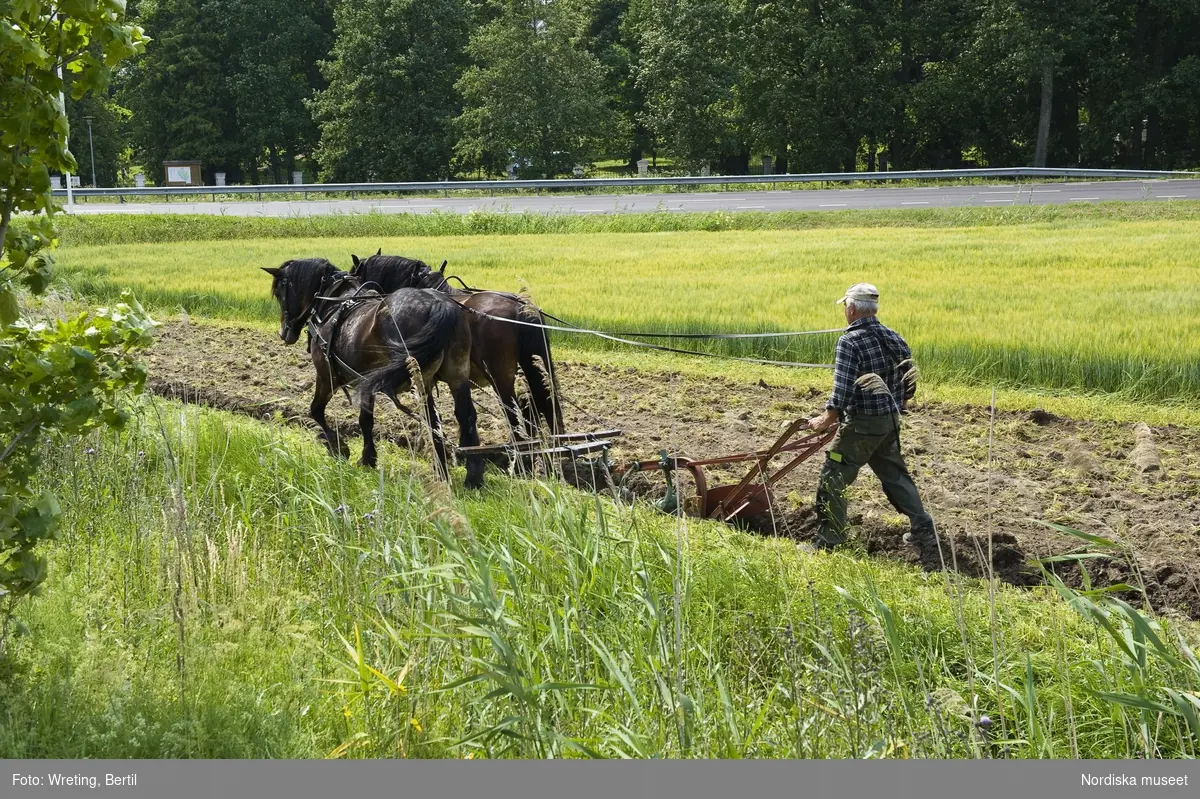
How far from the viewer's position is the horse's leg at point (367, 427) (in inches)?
302

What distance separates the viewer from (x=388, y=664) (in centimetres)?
400

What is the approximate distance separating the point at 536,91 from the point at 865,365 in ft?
142

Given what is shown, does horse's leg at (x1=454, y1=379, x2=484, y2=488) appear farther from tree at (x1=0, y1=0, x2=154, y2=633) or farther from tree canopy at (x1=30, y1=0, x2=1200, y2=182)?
tree canopy at (x1=30, y1=0, x2=1200, y2=182)

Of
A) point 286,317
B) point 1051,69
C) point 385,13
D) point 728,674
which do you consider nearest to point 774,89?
point 1051,69

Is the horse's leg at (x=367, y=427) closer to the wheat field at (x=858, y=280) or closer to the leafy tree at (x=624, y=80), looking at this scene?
the wheat field at (x=858, y=280)

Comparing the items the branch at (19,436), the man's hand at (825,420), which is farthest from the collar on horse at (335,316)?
the branch at (19,436)

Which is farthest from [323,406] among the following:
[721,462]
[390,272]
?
[721,462]

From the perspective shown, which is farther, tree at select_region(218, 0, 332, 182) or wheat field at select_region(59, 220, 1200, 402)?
tree at select_region(218, 0, 332, 182)

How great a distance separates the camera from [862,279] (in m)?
16.3

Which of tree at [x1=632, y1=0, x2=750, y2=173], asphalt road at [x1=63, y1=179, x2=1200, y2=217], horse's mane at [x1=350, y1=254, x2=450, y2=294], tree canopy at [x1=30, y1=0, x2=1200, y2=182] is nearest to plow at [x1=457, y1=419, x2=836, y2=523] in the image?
horse's mane at [x1=350, y1=254, x2=450, y2=294]

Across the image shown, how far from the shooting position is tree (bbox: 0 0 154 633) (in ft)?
11.3

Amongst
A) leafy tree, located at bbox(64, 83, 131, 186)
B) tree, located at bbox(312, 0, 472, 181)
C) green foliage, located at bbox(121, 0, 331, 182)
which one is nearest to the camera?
tree, located at bbox(312, 0, 472, 181)

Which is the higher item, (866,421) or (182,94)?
(182,94)

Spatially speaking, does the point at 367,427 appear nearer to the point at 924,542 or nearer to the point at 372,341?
the point at 372,341
